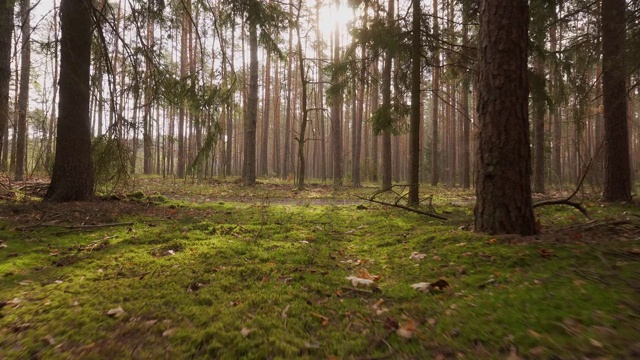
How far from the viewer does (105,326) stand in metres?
2.20

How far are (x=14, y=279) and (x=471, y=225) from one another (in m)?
5.07

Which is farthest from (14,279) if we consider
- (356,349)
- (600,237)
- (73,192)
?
(600,237)

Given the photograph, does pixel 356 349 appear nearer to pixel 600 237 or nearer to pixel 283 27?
pixel 600 237

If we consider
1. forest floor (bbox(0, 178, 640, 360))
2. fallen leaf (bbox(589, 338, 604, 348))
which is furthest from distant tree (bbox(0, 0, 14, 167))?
fallen leaf (bbox(589, 338, 604, 348))

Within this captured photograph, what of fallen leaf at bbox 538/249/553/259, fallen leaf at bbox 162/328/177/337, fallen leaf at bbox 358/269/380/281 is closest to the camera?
fallen leaf at bbox 162/328/177/337

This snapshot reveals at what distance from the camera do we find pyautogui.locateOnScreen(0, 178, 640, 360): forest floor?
195 centimetres

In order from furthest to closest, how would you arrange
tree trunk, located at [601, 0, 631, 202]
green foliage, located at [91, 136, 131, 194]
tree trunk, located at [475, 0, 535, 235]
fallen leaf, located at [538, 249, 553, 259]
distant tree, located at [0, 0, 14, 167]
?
tree trunk, located at [601, 0, 631, 202], distant tree, located at [0, 0, 14, 167], green foliage, located at [91, 136, 131, 194], tree trunk, located at [475, 0, 535, 235], fallen leaf, located at [538, 249, 553, 259]

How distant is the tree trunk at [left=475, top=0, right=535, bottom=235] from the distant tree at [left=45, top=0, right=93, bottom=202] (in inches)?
262

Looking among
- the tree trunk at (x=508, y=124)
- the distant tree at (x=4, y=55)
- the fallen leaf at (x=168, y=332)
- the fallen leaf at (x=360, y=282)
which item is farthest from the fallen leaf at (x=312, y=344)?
the distant tree at (x=4, y=55)

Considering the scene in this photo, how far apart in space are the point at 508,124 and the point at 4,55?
11.3 m

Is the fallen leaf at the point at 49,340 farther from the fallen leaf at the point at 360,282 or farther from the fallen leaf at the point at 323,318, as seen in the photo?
the fallen leaf at the point at 360,282

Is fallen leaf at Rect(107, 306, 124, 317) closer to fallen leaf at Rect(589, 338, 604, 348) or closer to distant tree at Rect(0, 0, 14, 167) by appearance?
fallen leaf at Rect(589, 338, 604, 348)

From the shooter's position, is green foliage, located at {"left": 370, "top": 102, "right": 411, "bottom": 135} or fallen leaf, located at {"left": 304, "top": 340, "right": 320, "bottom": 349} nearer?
fallen leaf, located at {"left": 304, "top": 340, "right": 320, "bottom": 349}

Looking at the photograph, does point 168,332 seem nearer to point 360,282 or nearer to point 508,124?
point 360,282
